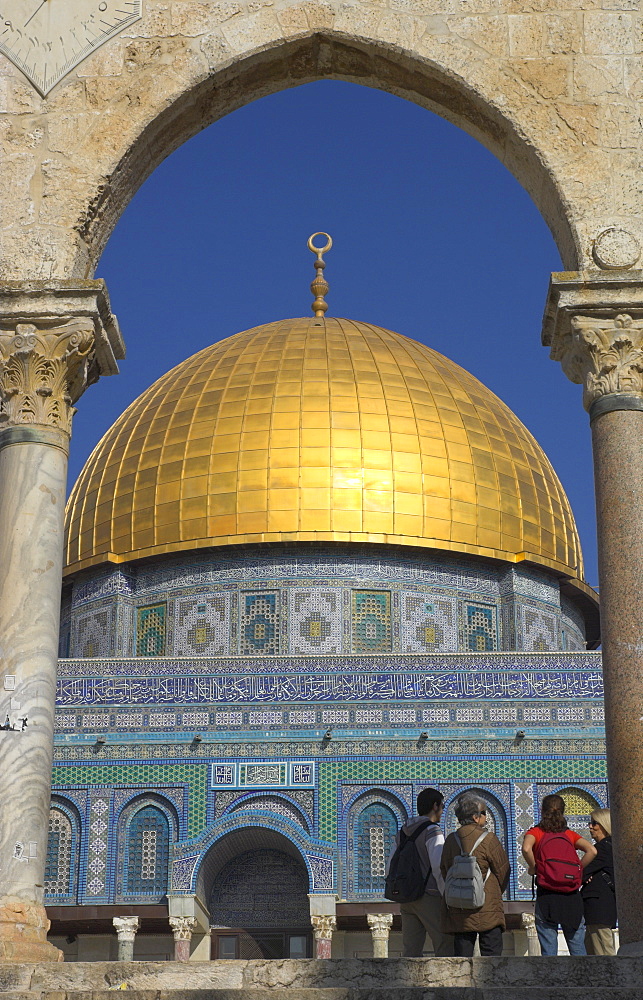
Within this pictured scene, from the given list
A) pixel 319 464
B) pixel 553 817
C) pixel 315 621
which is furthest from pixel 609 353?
pixel 319 464

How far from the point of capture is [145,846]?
19922mm

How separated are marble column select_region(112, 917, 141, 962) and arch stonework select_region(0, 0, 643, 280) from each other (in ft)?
40.9

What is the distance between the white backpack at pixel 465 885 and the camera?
21.6 ft

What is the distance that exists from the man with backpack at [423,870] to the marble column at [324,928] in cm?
1197

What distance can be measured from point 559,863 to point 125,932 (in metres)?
12.8

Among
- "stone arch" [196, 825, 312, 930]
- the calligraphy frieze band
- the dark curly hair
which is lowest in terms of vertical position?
the dark curly hair

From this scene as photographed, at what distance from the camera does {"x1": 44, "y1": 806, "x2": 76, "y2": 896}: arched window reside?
19516mm

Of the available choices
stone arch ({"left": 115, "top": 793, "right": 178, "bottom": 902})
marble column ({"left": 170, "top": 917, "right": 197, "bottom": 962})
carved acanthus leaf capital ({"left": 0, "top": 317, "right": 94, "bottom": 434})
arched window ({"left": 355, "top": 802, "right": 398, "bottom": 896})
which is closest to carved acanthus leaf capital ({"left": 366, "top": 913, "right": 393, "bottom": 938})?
arched window ({"left": 355, "top": 802, "right": 398, "bottom": 896})

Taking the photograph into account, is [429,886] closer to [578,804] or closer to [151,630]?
[578,804]

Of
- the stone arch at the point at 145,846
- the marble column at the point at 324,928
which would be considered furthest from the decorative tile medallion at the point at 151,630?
the marble column at the point at 324,928

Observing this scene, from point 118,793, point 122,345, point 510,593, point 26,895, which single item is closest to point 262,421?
point 510,593

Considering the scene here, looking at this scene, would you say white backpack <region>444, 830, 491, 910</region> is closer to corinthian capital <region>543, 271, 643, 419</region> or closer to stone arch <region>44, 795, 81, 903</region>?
corinthian capital <region>543, 271, 643, 419</region>

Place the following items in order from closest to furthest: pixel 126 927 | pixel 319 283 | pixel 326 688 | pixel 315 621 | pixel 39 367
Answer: pixel 39 367
pixel 126 927
pixel 326 688
pixel 315 621
pixel 319 283

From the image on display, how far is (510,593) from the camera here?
24531 millimetres
